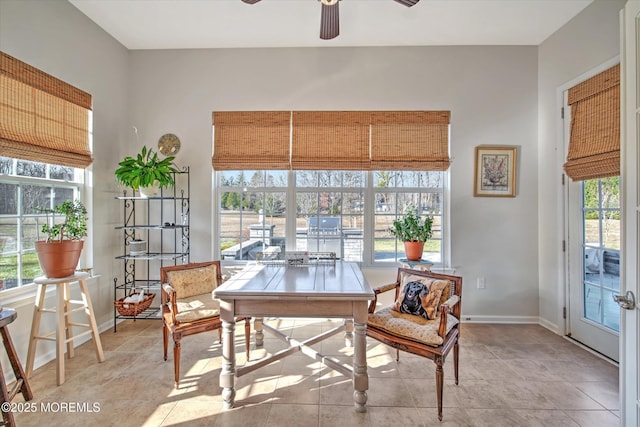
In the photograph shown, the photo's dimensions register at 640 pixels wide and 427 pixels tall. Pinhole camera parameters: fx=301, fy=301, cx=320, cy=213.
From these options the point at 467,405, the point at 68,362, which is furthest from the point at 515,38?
the point at 68,362

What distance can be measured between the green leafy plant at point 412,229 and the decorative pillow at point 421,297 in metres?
0.88

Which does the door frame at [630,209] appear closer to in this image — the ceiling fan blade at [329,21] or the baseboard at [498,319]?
the ceiling fan blade at [329,21]

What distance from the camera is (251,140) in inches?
138

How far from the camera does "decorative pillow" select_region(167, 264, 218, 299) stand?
102 inches

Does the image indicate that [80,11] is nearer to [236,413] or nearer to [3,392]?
[3,392]

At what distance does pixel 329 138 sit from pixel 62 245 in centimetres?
263

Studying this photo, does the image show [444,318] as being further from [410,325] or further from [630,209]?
[630,209]

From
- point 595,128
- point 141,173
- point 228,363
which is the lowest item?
point 228,363

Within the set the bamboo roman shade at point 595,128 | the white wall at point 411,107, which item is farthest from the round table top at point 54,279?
the bamboo roman shade at point 595,128

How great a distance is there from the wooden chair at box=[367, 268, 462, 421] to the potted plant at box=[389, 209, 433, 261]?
0.78 meters

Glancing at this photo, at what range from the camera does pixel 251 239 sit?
144 inches

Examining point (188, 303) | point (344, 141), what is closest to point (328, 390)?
point (188, 303)

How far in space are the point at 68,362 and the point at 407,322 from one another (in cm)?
282

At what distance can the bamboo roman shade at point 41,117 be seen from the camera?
2.26m
